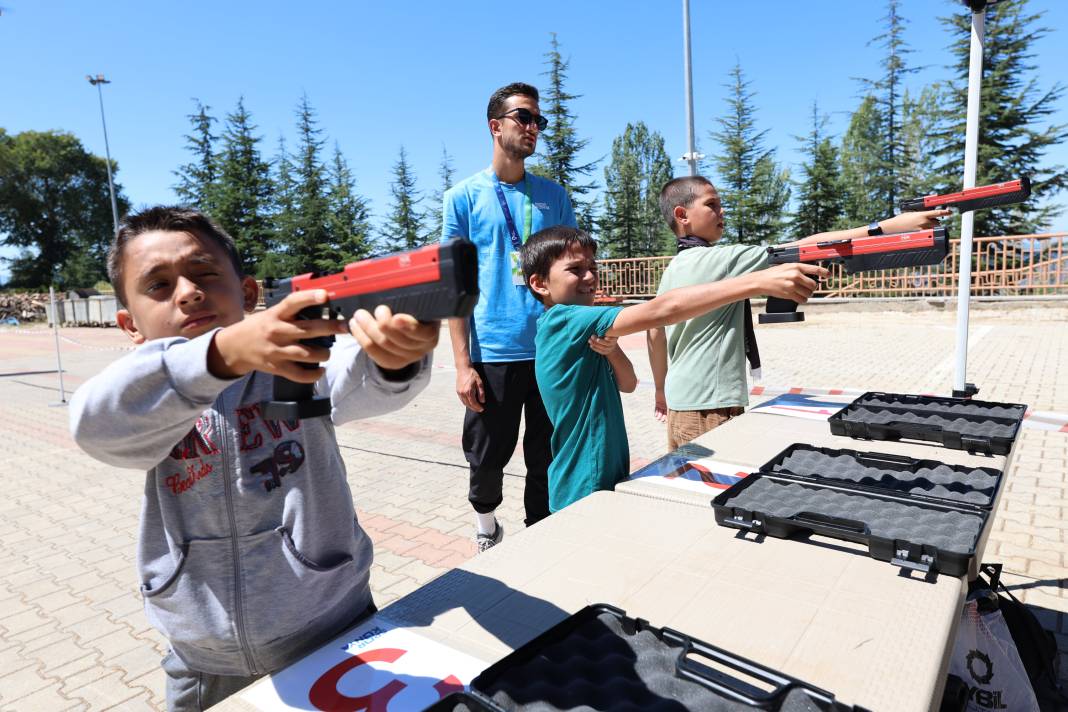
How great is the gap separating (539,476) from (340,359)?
80.2 inches

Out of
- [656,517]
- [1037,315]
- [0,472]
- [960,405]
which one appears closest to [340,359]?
[656,517]

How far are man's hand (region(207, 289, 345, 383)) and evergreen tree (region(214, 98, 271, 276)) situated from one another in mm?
37961

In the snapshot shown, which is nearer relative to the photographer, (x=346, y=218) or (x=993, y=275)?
(x=993, y=275)

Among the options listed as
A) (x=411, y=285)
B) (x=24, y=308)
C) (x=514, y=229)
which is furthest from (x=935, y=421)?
(x=24, y=308)

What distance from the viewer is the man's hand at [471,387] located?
3.14 meters

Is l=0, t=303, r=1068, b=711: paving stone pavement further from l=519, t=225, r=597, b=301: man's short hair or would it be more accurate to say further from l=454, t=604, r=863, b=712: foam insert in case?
l=454, t=604, r=863, b=712: foam insert in case

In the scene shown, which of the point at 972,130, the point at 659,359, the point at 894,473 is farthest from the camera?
the point at 972,130

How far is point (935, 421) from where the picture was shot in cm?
255

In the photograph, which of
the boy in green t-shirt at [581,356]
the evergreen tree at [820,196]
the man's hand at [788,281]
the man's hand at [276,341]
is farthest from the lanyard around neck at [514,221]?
the evergreen tree at [820,196]

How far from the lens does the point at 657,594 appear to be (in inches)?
52.9

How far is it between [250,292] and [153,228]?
0.80 ft

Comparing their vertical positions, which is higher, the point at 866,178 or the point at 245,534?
the point at 866,178

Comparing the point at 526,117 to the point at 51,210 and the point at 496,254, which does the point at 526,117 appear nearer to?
the point at 496,254

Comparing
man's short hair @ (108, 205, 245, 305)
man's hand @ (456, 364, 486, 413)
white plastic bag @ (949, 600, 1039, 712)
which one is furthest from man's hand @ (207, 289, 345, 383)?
man's hand @ (456, 364, 486, 413)
